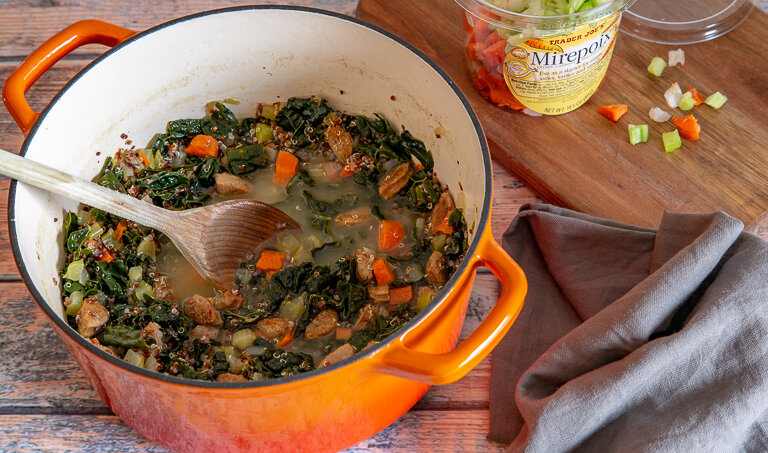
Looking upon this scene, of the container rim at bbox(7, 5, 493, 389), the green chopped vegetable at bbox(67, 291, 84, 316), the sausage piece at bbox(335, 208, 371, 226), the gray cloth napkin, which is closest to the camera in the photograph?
the container rim at bbox(7, 5, 493, 389)

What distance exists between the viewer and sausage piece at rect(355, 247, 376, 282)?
203cm

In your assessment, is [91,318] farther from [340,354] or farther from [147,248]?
[340,354]

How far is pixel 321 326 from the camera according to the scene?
1.95 meters

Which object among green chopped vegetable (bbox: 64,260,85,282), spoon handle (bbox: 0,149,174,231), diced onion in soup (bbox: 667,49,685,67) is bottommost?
diced onion in soup (bbox: 667,49,685,67)

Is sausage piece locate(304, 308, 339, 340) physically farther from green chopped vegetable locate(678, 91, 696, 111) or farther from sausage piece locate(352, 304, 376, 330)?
green chopped vegetable locate(678, 91, 696, 111)

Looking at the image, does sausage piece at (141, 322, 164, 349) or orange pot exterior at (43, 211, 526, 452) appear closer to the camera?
orange pot exterior at (43, 211, 526, 452)

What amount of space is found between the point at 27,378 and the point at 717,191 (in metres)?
1.95

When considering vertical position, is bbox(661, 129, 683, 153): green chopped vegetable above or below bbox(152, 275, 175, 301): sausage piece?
below

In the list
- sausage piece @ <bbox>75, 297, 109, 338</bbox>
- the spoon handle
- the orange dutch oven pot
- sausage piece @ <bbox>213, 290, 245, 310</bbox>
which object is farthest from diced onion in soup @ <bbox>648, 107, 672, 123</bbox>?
sausage piece @ <bbox>75, 297, 109, 338</bbox>

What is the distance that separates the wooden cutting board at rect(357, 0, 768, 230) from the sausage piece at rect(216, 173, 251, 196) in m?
0.75

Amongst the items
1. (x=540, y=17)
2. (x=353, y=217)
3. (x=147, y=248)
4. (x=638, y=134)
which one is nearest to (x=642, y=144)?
(x=638, y=134)

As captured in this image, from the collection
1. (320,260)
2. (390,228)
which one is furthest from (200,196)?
(390,228)

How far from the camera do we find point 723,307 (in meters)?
1.75

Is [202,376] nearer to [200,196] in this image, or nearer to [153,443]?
[153,443]
